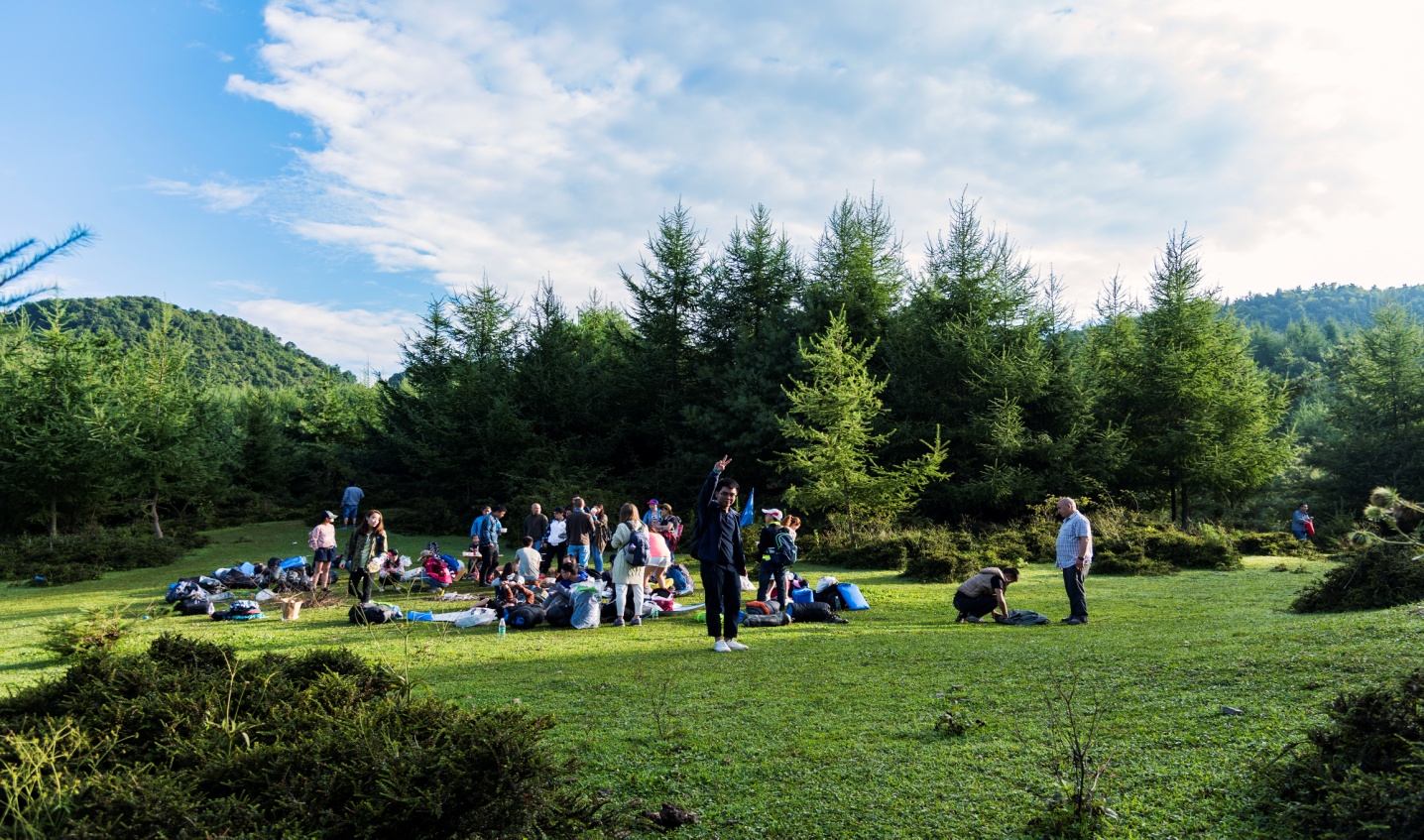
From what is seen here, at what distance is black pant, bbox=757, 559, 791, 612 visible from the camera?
36.2 ft

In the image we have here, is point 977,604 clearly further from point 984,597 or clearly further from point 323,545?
point 323,545

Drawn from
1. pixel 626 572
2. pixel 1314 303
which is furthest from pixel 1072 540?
pixel 1314 303

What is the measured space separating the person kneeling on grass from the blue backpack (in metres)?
4.29

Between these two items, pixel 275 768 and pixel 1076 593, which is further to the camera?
pixel 1076 593

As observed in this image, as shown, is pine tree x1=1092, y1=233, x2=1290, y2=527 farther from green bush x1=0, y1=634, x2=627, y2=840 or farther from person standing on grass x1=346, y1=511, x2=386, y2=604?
green bush x1=0, y1=634, x2=627, y2=840

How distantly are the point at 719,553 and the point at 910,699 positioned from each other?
10.1 feet

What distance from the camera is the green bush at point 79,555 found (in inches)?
761

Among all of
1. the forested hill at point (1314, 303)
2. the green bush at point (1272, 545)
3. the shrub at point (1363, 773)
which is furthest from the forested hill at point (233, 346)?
the forested hill at point (1314, 303)

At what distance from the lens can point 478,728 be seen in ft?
11.3

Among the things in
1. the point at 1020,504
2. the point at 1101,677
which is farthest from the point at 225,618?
the point at 1020,504

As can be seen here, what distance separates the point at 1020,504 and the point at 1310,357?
68558mm

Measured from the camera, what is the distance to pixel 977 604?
1012 cm

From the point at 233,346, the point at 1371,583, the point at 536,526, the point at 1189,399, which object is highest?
the point at 233,346

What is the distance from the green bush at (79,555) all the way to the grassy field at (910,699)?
10.7 metres
